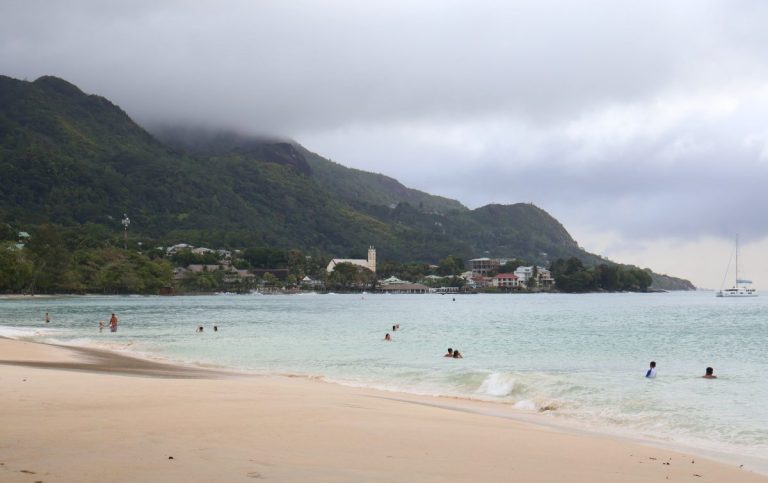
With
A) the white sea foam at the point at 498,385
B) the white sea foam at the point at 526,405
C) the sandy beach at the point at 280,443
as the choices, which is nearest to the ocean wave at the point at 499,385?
the white sea foam at the point at 498,385

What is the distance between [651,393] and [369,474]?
Result: 16503mm

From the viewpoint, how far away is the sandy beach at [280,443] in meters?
8.00

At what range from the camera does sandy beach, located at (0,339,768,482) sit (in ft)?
26.2

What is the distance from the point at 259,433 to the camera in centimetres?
1067

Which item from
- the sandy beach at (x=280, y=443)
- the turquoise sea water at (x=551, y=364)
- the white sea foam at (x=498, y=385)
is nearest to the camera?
the sandy beach at (x=280, y=443)

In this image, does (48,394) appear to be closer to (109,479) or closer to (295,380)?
(109,479)

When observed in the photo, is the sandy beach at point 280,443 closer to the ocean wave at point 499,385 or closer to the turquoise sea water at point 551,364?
the turquoise sea water at point 551,364

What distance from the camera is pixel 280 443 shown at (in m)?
9.97

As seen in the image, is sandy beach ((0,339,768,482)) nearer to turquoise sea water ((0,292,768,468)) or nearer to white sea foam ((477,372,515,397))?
turquoise sea water ((0,292,768,468))

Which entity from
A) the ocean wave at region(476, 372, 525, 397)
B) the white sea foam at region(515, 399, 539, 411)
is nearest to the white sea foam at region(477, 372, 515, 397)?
the ocean wave at region(476, 372, 525, 397)

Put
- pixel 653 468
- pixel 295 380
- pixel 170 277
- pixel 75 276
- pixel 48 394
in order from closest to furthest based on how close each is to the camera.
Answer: pixel 653 468, pixel 48 394, pixel 295 380, pixel 75 276, pixel 170 277

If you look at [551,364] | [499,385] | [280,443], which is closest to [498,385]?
[499,385]

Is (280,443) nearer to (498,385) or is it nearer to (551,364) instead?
(498,385)

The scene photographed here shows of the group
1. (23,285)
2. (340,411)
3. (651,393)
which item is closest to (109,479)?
(340,411)
